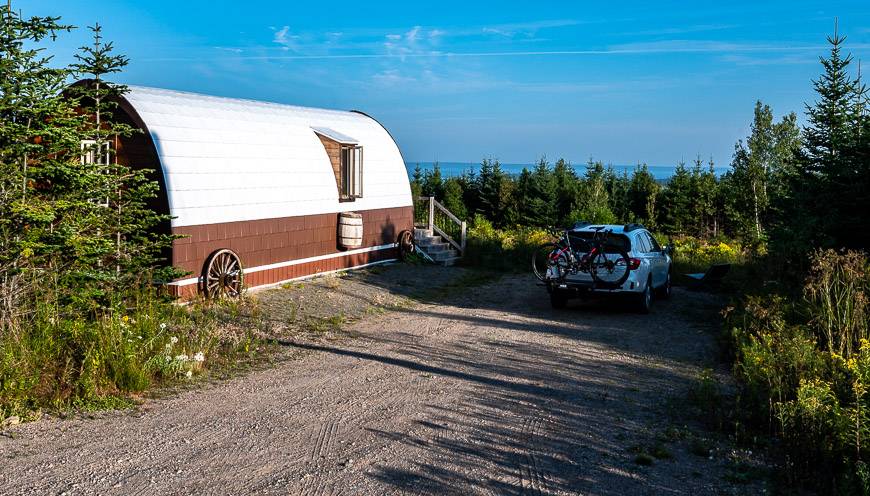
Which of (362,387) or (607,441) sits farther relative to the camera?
(362,387)

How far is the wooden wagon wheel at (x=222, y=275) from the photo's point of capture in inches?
539


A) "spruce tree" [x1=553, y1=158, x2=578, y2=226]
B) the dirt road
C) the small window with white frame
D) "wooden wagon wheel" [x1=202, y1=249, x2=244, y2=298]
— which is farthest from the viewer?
"spruce tree" [x1=553, y1=158, x2=578, y2=226]

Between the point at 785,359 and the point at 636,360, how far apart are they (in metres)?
2.53

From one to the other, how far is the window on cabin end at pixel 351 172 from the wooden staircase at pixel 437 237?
11.5ft

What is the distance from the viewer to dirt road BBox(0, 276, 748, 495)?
5379mm

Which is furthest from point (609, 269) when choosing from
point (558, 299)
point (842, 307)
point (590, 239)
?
point (842, 307)

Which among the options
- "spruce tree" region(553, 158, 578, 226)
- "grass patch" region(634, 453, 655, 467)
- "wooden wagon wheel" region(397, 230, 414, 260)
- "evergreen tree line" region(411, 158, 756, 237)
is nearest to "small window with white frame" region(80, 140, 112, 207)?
"grass patch" region(634, 453, 655, 467)

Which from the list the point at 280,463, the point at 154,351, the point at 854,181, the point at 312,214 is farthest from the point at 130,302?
the point at 854,181

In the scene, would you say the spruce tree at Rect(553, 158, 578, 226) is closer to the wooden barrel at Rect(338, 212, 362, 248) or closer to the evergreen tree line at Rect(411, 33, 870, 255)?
the evergreen tree line at Rect(411, 33, 870, 255)

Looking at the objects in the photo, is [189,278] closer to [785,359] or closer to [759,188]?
[785,359]

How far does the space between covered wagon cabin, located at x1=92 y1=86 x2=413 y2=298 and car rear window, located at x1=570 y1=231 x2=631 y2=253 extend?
20.5 feet

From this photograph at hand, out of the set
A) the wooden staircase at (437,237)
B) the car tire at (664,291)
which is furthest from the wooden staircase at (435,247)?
the car tire at (664,291)

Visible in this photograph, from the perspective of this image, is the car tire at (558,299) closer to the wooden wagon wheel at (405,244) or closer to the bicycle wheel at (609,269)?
the bicycle wheel at (609,269)

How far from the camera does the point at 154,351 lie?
27.3 ft
